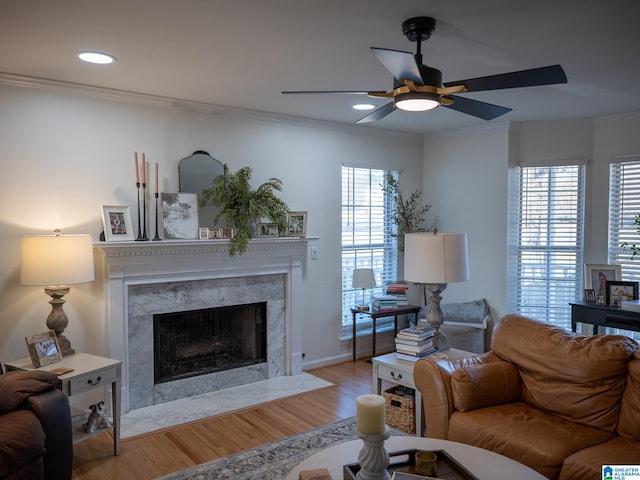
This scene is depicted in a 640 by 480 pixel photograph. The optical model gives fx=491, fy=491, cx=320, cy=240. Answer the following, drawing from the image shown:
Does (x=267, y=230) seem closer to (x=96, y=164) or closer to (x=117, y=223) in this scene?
(x=117, y=223)

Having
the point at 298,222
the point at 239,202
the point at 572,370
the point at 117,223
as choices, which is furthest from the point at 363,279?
the point at 572,370

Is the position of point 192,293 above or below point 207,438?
above

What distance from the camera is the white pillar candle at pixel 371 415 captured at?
1.67 meters

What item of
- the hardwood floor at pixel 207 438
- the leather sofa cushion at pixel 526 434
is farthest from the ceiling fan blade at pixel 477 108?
the hardwood floor at pixel 207 438

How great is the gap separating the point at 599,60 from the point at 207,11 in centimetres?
239

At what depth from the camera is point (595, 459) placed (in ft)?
7.09

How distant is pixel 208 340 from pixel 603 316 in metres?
3.48

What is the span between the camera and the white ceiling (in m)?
2.27

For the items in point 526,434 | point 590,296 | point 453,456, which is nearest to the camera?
point 453,456

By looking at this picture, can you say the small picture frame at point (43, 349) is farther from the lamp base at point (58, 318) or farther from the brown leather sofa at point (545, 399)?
Result: the brown leather sofa at point (545, 399)

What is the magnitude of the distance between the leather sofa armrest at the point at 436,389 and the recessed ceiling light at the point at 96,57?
2.58 meters

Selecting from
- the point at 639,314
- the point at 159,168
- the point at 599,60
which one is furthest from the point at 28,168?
the point at 639,314

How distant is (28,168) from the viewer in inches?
135

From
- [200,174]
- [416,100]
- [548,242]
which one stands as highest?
[416,100]
